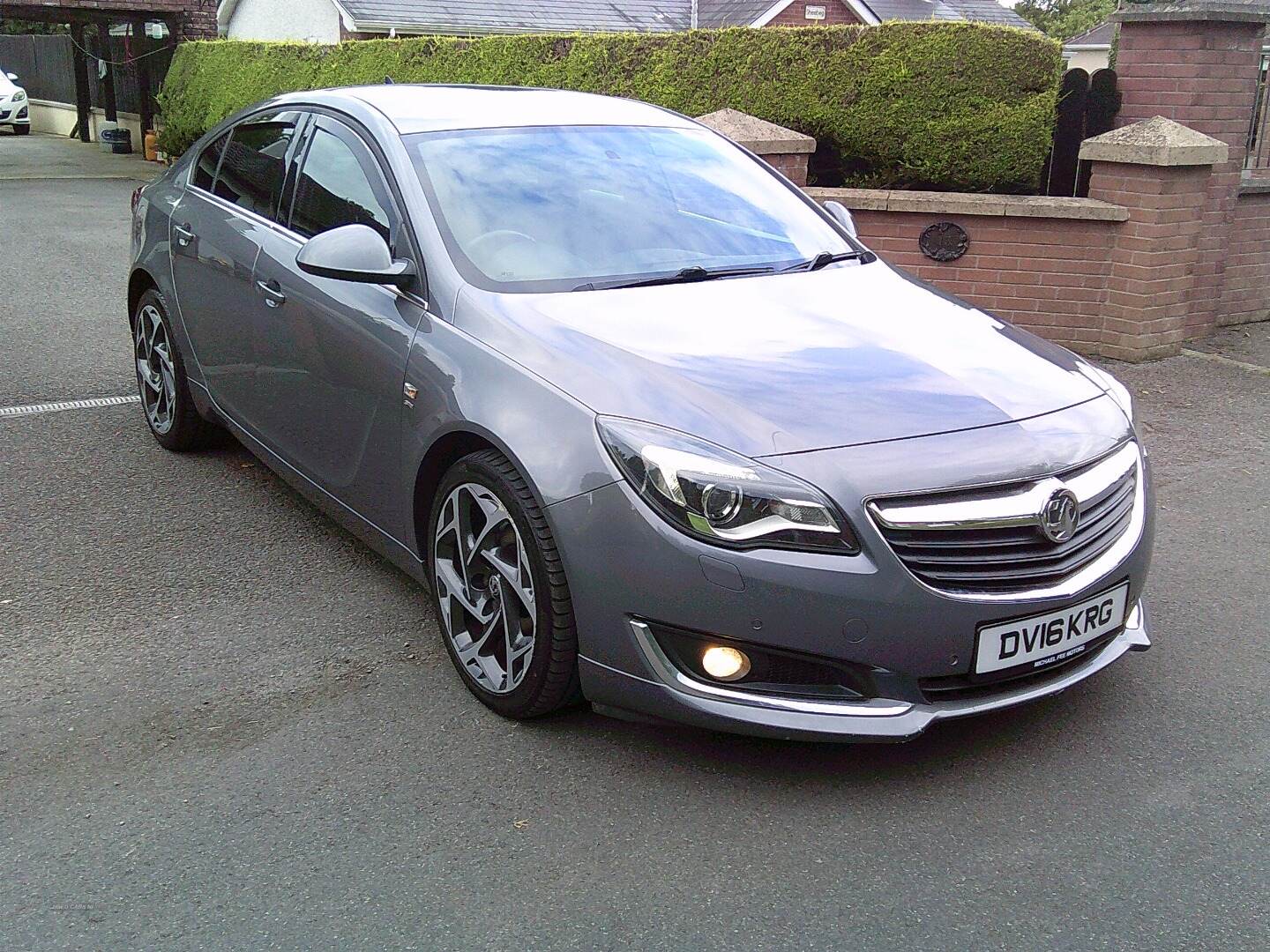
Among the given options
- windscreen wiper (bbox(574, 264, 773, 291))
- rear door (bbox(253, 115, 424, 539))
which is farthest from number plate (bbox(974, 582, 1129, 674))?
rear door (bbox(253, 115, 424, 539))

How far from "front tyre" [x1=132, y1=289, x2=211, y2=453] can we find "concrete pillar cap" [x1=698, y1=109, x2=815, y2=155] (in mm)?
3902

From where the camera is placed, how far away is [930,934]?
102 inches

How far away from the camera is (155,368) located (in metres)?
5.77

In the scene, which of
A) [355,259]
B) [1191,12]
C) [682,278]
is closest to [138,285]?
[355,259]

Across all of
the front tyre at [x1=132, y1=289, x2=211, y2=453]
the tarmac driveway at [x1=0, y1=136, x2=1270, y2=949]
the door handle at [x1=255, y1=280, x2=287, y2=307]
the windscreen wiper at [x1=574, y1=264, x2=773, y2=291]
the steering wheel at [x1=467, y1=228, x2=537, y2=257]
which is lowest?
the tarmac driveway at [x1=0, y1=136, x2=1270, y2=949]

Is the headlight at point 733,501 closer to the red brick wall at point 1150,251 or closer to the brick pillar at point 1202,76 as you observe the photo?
the red brick wall at point 1150,251

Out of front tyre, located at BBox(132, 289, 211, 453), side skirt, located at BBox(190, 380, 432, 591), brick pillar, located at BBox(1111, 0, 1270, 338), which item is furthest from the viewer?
brick pillar, located at BBox(1111, 0, 1270, 338)

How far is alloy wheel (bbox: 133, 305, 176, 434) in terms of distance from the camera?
5594 mm

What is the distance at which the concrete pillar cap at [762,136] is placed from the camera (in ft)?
27.2

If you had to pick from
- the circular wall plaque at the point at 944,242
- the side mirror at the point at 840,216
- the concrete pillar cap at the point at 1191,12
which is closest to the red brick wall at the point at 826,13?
the concrete pillar cap at the point at 1191,12

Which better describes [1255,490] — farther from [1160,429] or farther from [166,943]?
[166,943]

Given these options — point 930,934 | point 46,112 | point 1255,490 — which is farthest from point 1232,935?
point 46,112

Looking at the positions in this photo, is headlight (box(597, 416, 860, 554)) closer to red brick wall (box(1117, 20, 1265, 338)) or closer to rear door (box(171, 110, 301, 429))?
rear door (box(171, 110, 301, 429))

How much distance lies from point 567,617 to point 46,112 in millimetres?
36811
